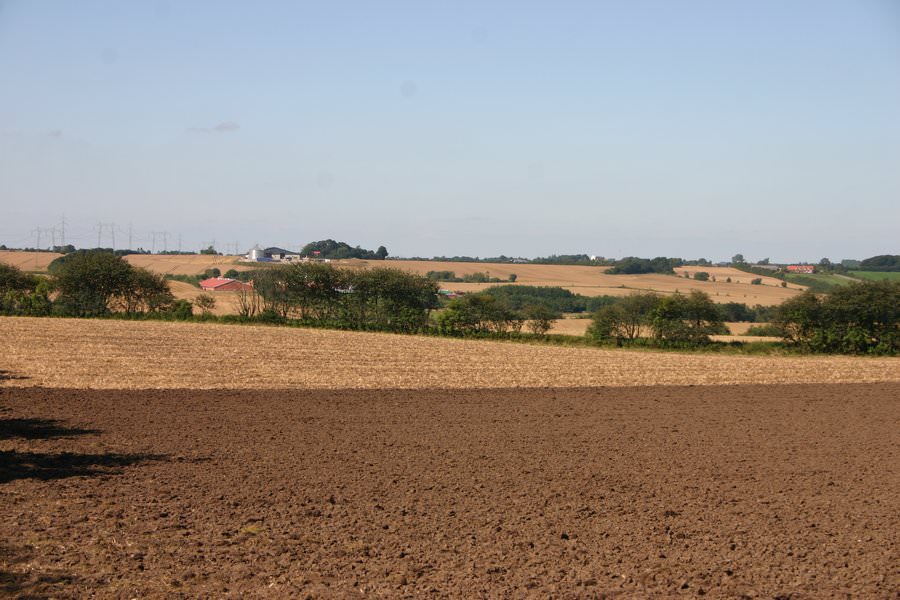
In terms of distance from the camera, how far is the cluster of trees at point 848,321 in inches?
1877

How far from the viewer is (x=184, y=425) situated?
2033cm

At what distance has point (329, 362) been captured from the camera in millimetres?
36281

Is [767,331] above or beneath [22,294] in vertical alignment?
beneath

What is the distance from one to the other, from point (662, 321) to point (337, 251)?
75.4m

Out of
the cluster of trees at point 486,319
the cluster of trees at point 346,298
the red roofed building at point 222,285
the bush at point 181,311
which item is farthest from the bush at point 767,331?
the bush at point 181,311

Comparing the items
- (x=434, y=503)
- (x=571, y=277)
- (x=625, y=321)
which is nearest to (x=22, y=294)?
(x=625, y=321)

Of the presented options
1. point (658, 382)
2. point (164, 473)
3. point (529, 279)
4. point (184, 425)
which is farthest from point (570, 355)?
point (529, 279)

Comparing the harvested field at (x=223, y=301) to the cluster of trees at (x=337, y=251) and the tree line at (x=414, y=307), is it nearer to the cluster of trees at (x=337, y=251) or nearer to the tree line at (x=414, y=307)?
the tree line at (x=414, y=307)

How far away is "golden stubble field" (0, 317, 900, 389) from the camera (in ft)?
99.3

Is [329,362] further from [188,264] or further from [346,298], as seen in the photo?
[188,264]

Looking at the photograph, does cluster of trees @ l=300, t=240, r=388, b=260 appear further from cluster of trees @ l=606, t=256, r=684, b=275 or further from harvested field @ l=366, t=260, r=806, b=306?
cluster of trees @ l=606, t=256, r=684, b=275

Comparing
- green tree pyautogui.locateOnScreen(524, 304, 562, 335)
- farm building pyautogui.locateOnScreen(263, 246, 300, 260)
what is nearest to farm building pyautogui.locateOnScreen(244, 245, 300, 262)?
farm building pyautogui.locateOnScreen(263, 246, 300, 260)

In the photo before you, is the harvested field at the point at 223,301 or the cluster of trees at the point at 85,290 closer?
the cluster of trees at the point at 85,290

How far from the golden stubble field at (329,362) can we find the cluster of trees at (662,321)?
387 centimetres
